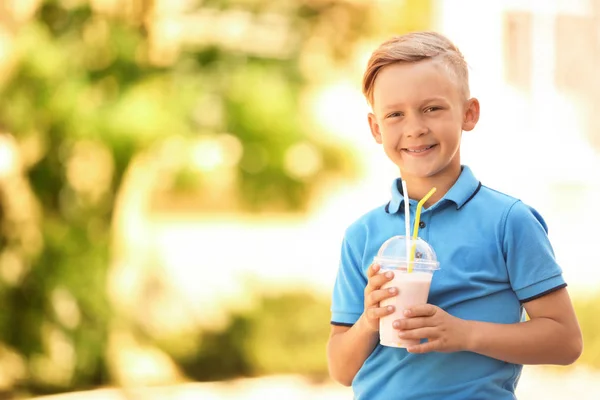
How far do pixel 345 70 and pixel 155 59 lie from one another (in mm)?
1457

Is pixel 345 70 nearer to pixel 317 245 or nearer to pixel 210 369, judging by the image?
pixel 317 245

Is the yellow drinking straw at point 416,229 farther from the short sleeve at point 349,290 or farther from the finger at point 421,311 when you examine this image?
the short sleeve at point 349,290

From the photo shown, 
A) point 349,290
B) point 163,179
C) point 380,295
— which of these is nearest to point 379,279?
point 380,295

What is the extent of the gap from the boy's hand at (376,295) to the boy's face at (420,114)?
0.88ft

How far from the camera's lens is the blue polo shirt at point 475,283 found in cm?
189

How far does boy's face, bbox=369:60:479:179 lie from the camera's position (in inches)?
76.5

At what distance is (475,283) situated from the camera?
74.5 inches

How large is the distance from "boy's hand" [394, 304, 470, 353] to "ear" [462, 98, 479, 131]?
0.44m

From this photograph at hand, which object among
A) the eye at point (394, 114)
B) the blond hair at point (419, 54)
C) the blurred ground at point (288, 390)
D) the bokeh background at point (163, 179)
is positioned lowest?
the blurred ground at point (288, 390)

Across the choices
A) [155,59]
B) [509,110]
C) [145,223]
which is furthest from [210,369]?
[509,110]

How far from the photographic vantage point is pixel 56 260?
6934 millimetres

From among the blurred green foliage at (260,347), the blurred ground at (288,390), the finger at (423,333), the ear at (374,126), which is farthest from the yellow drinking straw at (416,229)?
the blurred green foliage at (260,347)

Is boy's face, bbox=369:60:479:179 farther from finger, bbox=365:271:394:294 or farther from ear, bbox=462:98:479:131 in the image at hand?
finger, bbox=365:271:394:294

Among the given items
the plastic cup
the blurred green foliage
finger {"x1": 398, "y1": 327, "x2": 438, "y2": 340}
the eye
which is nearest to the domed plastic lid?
the plastic cup
